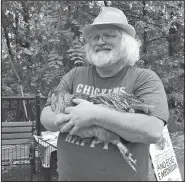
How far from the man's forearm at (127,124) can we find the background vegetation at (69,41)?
82.8 inches

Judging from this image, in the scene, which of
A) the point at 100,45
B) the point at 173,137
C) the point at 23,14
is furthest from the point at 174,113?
the point at 100,45

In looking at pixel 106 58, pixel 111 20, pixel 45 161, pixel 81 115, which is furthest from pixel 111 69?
pixel 45 161

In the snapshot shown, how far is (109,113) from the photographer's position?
96 centimetres

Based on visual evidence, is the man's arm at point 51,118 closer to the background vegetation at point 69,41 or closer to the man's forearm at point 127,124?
the man's forearm at point 127,124

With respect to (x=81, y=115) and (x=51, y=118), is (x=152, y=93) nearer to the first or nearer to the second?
(x=81, y=115)

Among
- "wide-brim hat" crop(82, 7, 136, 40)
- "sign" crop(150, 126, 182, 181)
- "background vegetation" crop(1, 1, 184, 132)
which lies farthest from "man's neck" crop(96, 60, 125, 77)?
"background vegetation" crop(1, 1, 184, 132)

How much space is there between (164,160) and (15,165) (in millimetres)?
1740

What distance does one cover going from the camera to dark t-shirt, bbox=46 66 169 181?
1072 millimetres

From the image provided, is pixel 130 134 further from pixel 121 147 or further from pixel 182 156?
pixel 182 156

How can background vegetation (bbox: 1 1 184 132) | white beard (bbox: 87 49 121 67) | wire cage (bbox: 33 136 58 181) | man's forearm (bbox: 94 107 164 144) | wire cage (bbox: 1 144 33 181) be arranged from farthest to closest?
1. background vegetation (bbox: 1 1 184 132)
2. wire cage (bbox: 1 144 33 181)
3. wire cage (bbox: 33 136 58 181)
4. white beard (bbox: 87 49 121 67)
5. man's forearm (bbox: 94 107 164 144)

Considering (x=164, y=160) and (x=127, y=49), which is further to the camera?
(x=164, y=160)

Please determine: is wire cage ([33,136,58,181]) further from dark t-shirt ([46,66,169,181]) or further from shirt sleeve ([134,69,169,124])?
shirt sleeve ([134,69,169,124])

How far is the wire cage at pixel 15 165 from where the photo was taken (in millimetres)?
3373

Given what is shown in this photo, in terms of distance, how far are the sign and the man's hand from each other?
1.83m
